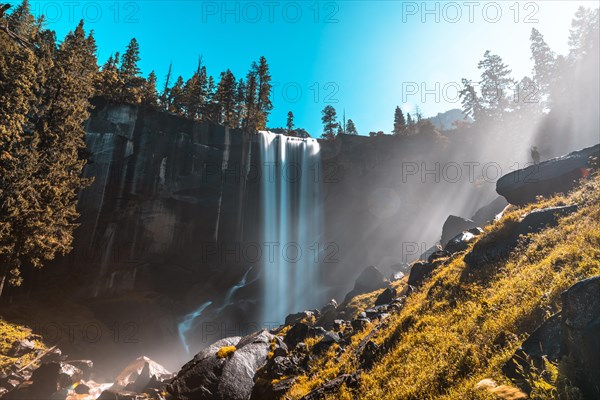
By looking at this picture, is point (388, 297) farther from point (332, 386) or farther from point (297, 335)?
point (332, 386)

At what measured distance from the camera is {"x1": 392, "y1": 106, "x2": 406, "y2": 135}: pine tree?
5187 cm

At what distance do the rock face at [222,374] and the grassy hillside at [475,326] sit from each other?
2.64 m

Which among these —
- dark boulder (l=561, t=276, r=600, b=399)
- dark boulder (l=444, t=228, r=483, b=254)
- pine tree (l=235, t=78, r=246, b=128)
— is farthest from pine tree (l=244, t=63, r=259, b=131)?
dark boulder (l=561, t=276, r=600, b=399)

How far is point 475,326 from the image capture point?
7.16 m

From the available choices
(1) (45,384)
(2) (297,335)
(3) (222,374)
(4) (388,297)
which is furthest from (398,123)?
(1) (45,384)

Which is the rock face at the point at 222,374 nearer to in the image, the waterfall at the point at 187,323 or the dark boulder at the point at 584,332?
the dark boulder at the point at 584,332

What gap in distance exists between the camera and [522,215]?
13086mm

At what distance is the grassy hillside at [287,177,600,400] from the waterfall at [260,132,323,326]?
97.8ft

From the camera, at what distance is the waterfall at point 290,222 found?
132 feet

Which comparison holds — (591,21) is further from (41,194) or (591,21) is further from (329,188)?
(41,194)

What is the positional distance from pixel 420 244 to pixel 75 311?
4506 cm

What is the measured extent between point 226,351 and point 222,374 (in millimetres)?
1582

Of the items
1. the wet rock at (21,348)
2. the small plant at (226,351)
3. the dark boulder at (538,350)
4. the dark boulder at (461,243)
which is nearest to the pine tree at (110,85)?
the wet rock at (21,348)

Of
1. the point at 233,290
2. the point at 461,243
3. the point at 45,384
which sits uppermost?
the point at 461,243
